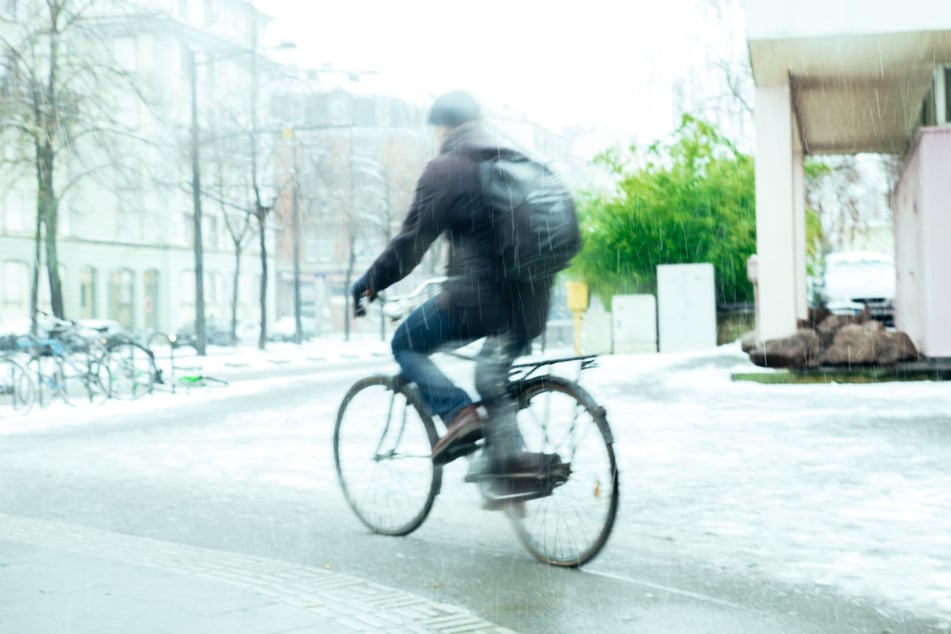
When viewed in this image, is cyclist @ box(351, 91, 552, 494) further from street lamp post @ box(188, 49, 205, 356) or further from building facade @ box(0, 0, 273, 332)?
street lamp post @ box(188, 49, 205, 356)

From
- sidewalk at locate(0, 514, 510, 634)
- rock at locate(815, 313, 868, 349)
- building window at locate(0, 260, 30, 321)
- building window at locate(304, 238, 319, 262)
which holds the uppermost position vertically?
building window at locate(304, 238, 319, 262)

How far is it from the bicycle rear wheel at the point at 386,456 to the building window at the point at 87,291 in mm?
51222

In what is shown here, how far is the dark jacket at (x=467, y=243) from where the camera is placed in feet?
16.1

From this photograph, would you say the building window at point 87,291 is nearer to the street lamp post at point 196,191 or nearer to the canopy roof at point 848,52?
the street lamp post at point 196,191

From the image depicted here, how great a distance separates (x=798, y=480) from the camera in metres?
7.21

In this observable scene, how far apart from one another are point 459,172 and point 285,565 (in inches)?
70.2

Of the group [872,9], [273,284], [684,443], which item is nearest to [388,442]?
[684,443]

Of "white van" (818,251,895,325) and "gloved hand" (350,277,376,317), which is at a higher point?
"white van" (818,251,895,325)

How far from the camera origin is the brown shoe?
5055 mm

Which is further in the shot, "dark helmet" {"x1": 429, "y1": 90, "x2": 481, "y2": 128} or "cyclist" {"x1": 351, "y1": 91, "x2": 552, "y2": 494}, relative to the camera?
"dark helmet" {"x1": 429, "y1": 90, "x2": 481, "y2": 128}

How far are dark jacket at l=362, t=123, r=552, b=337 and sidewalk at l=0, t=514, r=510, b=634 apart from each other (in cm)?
117

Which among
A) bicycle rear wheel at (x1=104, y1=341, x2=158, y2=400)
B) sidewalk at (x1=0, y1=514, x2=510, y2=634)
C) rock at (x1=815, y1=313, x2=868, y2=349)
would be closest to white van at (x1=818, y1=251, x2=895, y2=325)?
rock at (x1=815, y1=313, x2=868, y2=349)

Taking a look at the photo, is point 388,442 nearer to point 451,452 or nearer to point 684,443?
point 451,452

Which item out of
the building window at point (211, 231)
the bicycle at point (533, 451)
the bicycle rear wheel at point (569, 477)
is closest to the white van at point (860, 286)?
the bicycle at point (533, 451)
